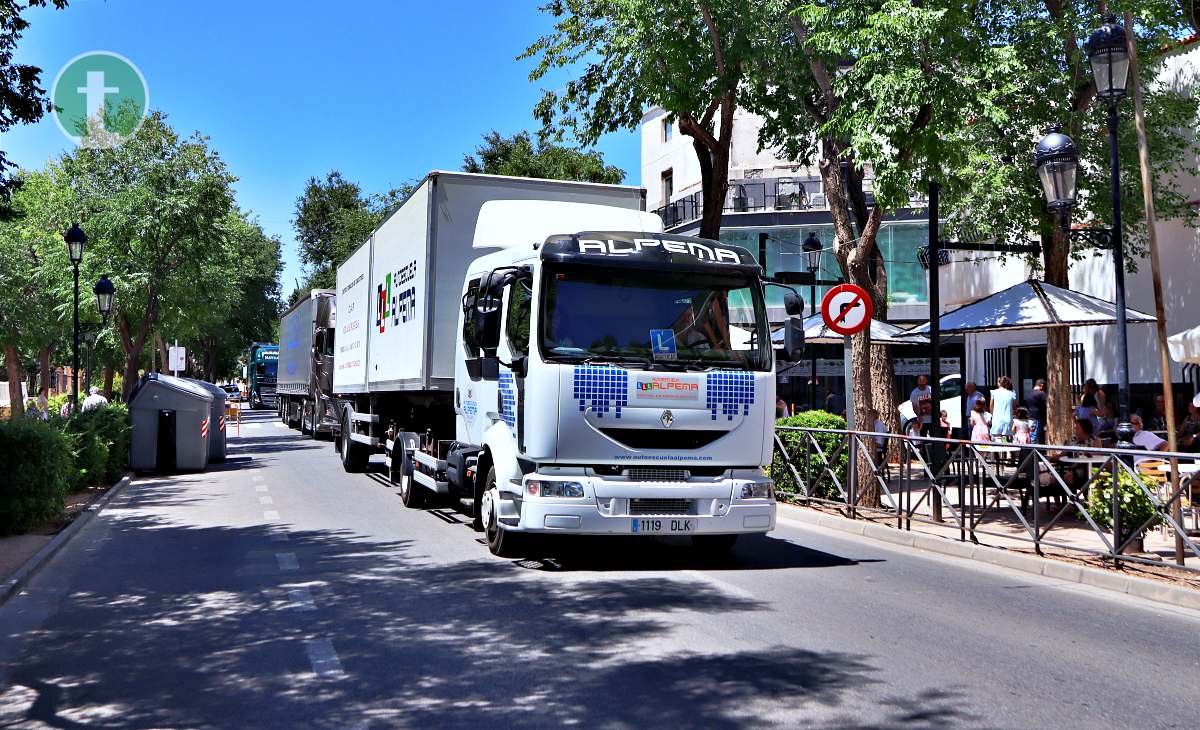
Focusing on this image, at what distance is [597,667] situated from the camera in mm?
5863

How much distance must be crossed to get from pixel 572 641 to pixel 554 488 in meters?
2.49

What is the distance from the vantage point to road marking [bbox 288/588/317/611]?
7605mm

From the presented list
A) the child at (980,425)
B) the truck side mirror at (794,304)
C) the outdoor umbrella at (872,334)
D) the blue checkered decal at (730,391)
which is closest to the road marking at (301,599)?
the blue checkered decal at (730,391)

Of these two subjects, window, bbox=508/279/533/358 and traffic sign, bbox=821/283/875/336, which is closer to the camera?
window, bbox=508/279/533/358

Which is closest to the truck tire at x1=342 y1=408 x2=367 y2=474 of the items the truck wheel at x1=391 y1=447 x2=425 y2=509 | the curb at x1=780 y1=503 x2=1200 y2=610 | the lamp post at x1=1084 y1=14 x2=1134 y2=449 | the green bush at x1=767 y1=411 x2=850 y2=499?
the truck wheel at x1=391 y1=447 x2=425 y2=509

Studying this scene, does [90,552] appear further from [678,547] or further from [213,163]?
[213,163]

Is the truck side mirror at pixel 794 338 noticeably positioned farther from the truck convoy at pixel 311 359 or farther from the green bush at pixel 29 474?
the truck convoy at pixel 311 359

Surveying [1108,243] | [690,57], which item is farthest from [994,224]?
[690,57]

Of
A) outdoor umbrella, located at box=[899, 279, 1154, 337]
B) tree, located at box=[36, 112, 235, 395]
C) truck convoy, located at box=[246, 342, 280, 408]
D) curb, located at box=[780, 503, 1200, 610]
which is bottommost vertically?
curb, located at box=[780, 503, 1200, 610]

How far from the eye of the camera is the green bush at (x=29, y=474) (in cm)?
1113

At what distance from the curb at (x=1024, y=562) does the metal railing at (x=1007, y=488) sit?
24 cm

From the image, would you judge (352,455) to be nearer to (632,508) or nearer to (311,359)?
(311,359)

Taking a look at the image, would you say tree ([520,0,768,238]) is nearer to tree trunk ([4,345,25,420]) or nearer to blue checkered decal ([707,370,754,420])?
blue checkered decal ([707,370,754,420])

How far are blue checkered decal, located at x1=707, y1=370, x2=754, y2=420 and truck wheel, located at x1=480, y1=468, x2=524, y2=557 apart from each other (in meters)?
2.11
